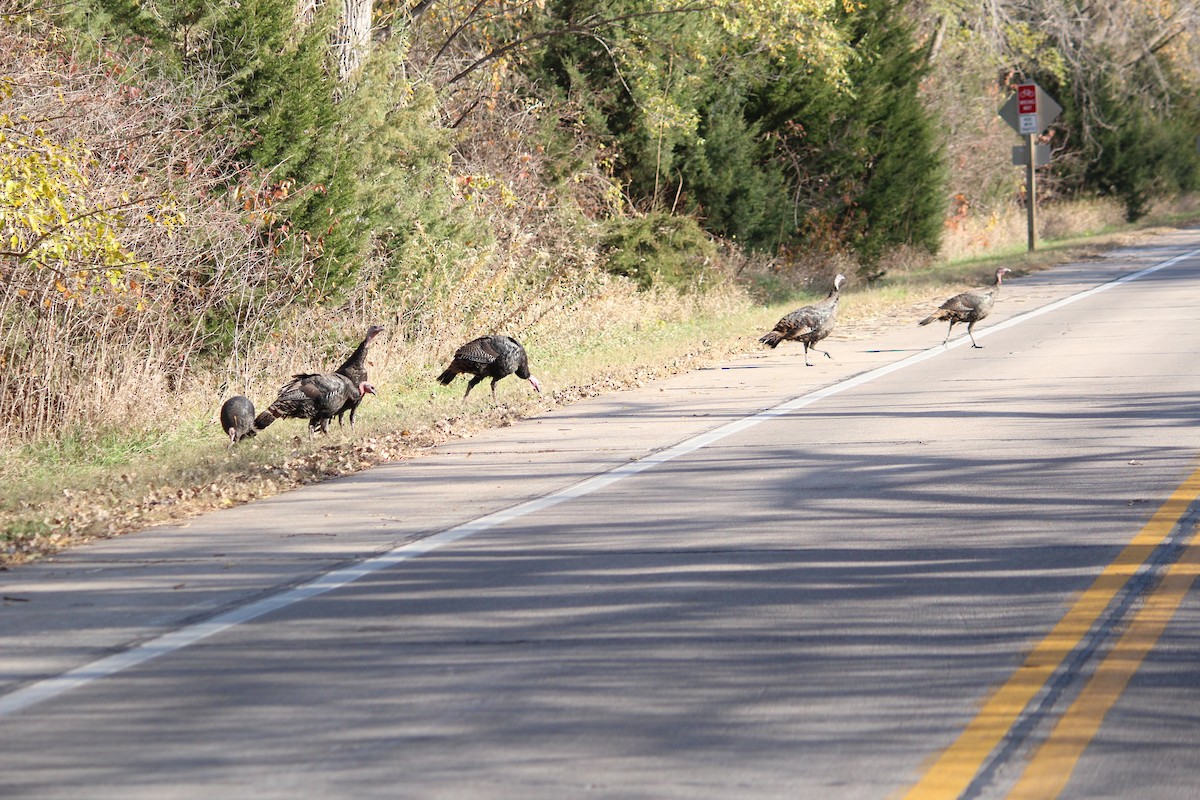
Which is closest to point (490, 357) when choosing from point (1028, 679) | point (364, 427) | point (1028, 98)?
point (364, 427)

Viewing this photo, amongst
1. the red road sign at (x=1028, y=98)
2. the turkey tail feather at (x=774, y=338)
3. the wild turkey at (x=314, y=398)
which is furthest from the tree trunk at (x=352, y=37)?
the red road sign at (x=1028, y=98)

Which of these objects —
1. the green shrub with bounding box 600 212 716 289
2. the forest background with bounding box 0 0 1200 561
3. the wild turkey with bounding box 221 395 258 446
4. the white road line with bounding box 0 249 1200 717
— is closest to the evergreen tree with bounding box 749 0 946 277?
the forest background with bounding box 0 0 1200 561

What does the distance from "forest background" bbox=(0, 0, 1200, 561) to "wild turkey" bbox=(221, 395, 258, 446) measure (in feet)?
0.89

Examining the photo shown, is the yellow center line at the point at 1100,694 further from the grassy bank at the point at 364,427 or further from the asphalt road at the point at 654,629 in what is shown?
the grassy bank at the point at 364,427

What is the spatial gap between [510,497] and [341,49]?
9.82 meters

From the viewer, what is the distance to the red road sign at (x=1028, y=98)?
34625mm

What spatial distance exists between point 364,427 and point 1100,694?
850cm

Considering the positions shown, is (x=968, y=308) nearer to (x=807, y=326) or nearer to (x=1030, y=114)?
(x=807, y=326)

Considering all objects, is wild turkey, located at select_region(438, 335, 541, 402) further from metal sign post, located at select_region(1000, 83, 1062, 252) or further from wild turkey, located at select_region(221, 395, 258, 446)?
metal sign post, located at select_region(1000, 83, 1062, 252)

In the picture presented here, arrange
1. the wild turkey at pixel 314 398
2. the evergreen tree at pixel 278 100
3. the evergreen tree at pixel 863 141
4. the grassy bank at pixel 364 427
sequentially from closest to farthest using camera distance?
the grassy bank at pixel 364 427 → the wild turkey at pixel 314 398 → the evergreen tree at pixel 278 100 → the evergreen tree at pixel 863 141

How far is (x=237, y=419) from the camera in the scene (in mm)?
12461

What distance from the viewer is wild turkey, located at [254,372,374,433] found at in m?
12.4

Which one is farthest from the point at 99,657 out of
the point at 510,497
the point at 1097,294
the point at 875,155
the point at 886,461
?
the point at 875,155

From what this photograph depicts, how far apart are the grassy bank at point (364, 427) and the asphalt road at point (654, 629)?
443 mm
